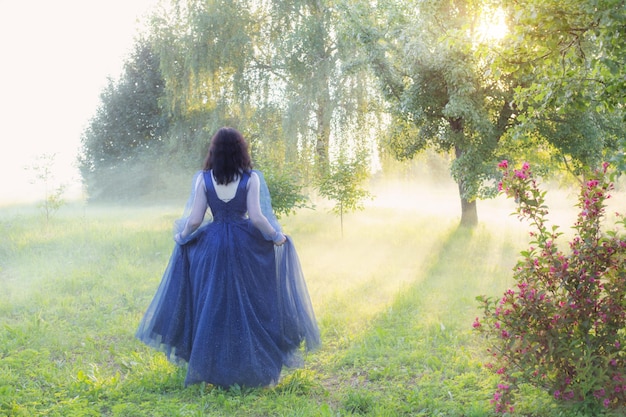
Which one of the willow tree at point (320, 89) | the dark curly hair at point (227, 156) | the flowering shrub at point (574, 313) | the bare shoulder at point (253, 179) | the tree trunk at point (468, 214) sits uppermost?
the willow tree at point (320, 89)

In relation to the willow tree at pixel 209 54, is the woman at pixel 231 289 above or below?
below

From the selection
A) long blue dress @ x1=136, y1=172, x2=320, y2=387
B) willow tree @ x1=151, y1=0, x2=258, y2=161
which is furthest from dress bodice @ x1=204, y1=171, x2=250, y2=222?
willow tree @ x1=151, y1=0, x2=258, y2=161

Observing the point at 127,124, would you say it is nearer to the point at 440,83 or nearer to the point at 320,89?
the point at 320,89

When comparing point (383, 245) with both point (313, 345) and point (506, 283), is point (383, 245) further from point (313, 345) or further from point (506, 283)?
point (313, 345)

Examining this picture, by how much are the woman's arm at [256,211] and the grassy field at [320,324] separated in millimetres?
1455

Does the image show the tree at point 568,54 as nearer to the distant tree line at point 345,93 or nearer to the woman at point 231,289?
the distant tree line at point 345,93

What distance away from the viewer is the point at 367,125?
66.9 ft

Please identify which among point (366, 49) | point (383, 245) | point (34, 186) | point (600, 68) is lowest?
point (383, 245)

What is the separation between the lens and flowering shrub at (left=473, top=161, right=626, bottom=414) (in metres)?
4.44

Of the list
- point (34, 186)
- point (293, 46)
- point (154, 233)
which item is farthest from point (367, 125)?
point (34, 186)

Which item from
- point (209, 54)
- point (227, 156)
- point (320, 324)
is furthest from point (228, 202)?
point (209, 54)

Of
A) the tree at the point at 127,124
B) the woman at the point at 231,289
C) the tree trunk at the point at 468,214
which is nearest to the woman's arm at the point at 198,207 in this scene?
the woman at the point at 231,289

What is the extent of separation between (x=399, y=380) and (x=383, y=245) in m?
9.33

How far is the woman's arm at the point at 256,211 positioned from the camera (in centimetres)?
558
